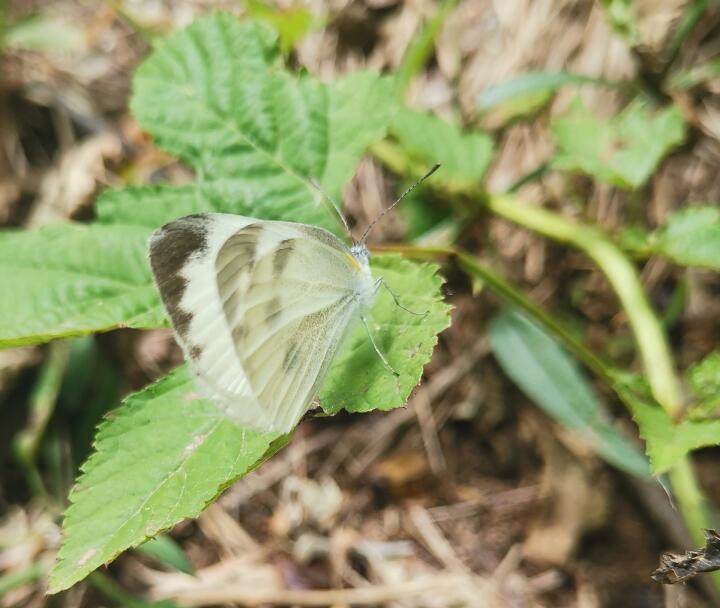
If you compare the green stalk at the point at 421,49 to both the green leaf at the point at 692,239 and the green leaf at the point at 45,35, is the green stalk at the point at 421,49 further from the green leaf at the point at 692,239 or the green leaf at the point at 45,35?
the green leaf at the point at 45,35

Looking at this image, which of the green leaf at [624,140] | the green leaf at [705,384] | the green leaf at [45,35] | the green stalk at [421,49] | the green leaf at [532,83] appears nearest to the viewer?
the green leaf at [705,384]

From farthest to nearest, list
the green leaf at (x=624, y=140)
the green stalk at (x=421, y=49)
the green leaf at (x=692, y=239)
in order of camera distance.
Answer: the green stalk at (x=421, y=49)
the green leaf at (x=624, y=140)
the green leaf at (x=692, y=239)

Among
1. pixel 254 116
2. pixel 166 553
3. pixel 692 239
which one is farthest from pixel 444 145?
pixel 166 553

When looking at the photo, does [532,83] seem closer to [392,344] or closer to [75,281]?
[392,344]

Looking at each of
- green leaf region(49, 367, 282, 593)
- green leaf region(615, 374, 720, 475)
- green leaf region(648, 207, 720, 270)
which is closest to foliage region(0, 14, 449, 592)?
green leaf region(49, 367, 282, 593)

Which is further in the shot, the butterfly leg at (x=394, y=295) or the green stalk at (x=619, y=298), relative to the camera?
the green stalk at (x=619, y=298)

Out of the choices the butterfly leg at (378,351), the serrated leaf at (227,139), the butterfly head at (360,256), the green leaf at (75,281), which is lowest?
the butterfly leg at (378,351)

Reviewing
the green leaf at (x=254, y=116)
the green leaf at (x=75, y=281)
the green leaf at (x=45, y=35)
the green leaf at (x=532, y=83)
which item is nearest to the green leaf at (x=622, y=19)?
the green leaf at (x=532, y=83)

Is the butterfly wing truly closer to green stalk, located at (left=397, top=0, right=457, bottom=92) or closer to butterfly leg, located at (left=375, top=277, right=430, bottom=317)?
butterfly leg, located at (left=375, top=277, right=430, bottom=317)

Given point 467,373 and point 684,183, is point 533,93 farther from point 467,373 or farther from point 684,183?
point 467,373
